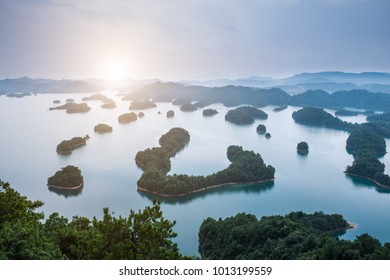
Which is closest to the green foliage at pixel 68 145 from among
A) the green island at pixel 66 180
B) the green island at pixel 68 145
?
the green island at pixel 68 145

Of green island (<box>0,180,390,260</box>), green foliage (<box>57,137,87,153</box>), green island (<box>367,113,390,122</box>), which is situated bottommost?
green foliage (<box>57,137,87,153</box>)

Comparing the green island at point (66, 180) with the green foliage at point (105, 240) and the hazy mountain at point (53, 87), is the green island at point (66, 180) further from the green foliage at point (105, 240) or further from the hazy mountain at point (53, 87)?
the hazy mountain at point (53, 87)

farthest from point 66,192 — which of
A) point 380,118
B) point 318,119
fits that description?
point 380,118

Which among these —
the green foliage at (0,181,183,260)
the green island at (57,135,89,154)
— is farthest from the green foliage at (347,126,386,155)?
the green foliage at (0,181,183,260)

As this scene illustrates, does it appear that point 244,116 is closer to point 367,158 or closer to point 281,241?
point 367,158

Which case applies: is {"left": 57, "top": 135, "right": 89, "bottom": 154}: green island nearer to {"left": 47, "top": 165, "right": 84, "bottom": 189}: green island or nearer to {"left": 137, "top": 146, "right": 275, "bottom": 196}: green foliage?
{"left": 47, "top": 165, "right": 84, "bottom": 189}: green island
